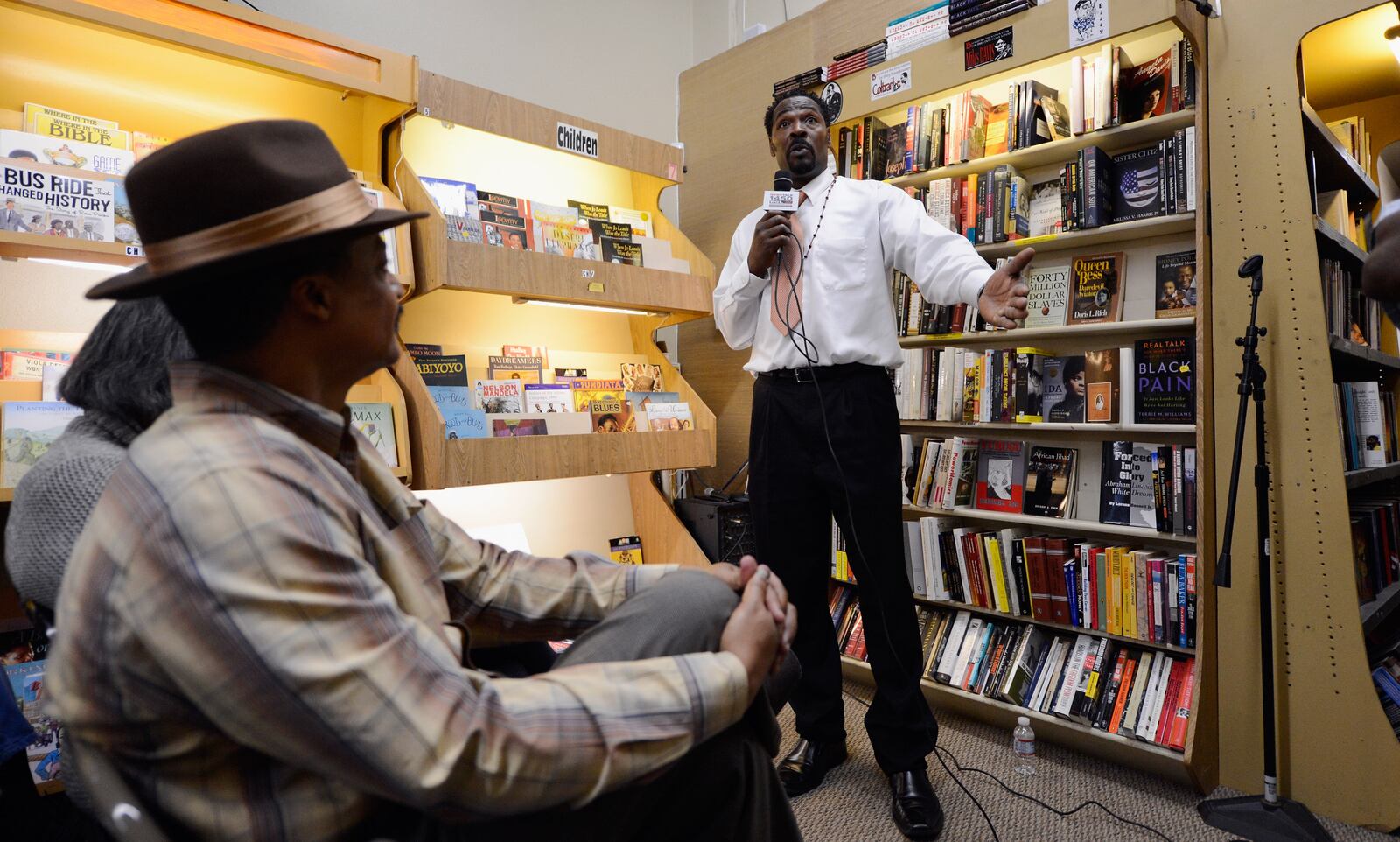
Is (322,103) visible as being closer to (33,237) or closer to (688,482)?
(33,237)

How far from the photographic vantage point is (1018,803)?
2033 mm

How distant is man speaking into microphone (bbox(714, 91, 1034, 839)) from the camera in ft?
6.68

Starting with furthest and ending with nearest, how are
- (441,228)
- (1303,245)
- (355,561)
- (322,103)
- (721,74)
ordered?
(721,74) → (322,103) → (441,228) → (1303,245) → (355,561)

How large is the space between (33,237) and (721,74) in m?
2.53

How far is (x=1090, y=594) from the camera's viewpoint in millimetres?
2320

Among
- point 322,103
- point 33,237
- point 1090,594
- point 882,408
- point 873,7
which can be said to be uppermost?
point 873,7

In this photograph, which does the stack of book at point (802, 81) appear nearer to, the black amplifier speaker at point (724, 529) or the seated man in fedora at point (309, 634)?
the black amplifier speaker at point (724, 529)

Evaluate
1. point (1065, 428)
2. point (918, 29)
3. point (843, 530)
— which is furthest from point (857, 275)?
point (918, 29)

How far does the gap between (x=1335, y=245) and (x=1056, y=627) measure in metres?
1.34

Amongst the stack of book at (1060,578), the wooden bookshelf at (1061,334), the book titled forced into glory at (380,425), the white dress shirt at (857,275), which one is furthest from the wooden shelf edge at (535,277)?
the stack of book at (1060,578)

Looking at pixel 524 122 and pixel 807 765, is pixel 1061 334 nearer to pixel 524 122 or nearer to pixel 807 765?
pixel 807 765

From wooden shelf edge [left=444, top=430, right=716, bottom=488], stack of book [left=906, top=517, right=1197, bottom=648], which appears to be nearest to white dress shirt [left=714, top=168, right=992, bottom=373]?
wooden shelf edge [left=444, top=430, right=716, bottom=488]

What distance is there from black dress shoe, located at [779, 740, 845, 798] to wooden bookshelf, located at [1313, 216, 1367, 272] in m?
1.80

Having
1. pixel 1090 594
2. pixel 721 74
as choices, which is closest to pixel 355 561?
pixel 1090 594
